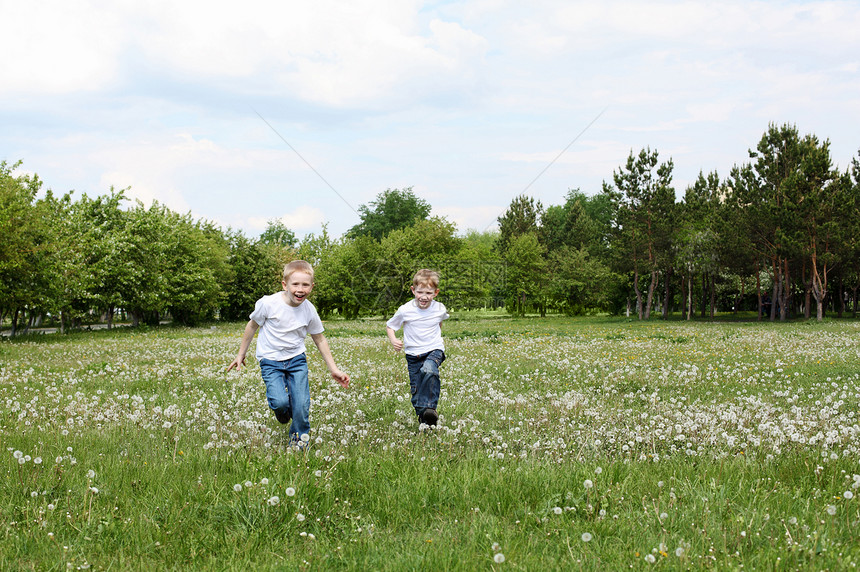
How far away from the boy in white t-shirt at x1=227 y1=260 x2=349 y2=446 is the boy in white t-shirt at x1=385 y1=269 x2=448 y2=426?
1.30 meters

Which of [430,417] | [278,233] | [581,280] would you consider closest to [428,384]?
[430,417]

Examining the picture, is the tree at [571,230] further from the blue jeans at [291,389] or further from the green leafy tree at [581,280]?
the blue jeans at [291,389]

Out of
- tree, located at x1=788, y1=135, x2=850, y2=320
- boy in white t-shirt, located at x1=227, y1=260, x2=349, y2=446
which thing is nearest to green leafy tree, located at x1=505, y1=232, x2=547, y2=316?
tree, located at x1=788, y1=135, x2=850, y2=320

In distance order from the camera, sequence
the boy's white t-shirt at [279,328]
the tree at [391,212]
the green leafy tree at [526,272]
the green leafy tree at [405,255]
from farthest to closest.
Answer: the tree at [391,212]
the green leafy tree at [526,272]
the green leafy tree at [405,255]
the boy's white t-shirt at [279,328]

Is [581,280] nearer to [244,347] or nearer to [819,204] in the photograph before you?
[819,204]

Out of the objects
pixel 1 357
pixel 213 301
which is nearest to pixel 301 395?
pixel 1 357

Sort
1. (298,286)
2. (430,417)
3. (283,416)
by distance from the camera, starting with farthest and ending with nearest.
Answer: (430,417)
(283,416)
(298,286)

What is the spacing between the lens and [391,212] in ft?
279

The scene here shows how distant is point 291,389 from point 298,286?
119cm

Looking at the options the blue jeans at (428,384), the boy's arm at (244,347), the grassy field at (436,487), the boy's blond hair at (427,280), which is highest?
the boy's blond hair at (427,280)

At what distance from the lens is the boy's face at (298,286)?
21.1ft

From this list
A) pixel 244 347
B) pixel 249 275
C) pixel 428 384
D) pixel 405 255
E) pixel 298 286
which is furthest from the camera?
pixel 249 275

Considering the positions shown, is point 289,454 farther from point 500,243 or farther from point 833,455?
point 500,243

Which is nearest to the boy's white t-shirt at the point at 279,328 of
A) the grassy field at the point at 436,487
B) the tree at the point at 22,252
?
the grassy field at the point at 436,487
